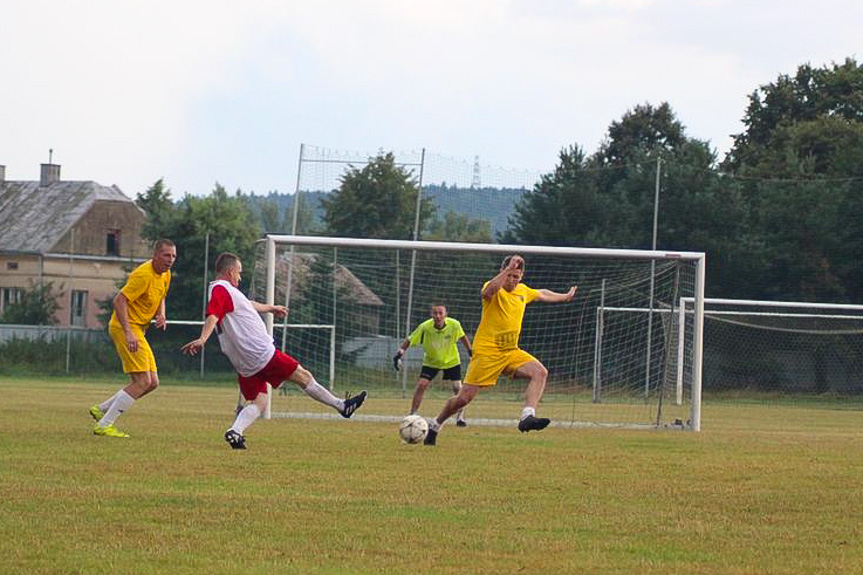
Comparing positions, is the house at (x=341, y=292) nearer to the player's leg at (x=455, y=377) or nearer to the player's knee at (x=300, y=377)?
the player's leg at (x=455, y=377)

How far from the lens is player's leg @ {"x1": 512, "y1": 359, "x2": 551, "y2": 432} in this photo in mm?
14555

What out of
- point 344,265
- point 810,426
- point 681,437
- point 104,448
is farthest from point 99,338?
point 104,448

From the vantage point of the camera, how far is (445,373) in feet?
67.6

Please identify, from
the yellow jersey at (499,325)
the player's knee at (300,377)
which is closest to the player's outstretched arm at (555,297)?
the yellow jersey at (499,325)

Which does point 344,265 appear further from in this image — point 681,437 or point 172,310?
point 172,310

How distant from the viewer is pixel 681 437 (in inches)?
739

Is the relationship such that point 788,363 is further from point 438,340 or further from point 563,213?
point 438,340

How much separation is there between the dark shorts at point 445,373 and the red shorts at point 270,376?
6069 millimetres

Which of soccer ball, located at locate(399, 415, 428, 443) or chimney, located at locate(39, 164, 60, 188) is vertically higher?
chimney, located at locate(39, 164, 60, 188)

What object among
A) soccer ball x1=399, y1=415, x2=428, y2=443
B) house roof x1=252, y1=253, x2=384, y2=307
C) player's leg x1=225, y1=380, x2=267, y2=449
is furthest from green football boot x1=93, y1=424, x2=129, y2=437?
house roof x1=252, y1=253, x2=384, y2=307

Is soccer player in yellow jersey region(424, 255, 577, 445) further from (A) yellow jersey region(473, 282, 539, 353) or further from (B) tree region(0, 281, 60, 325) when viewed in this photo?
(B) tree region(0, 281, 60, 325)

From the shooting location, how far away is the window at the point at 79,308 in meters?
61.3

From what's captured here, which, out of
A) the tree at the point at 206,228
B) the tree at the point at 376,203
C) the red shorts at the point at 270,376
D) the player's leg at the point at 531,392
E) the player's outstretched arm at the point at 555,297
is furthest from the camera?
the tree at the point at 206,228

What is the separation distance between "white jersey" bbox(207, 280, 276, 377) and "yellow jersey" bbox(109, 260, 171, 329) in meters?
1.47
